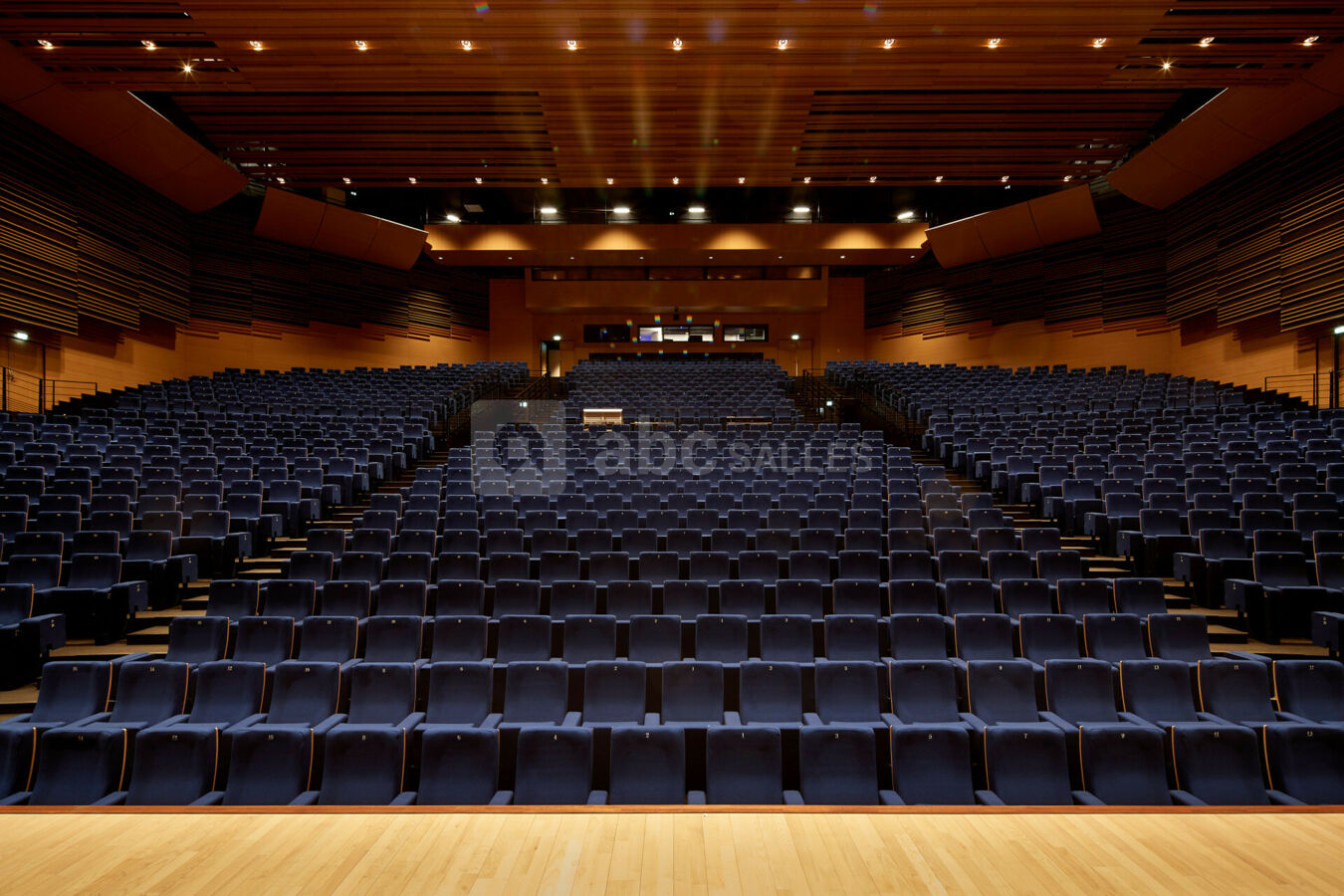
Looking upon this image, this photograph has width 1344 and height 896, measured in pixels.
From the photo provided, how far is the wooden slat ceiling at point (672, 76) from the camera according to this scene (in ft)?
18.0

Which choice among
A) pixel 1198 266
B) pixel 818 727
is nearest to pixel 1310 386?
pixel 1198 266

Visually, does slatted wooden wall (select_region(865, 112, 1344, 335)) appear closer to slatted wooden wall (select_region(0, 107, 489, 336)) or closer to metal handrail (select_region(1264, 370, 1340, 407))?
metal handrail (select_region(1264, 370, 1340, 407))

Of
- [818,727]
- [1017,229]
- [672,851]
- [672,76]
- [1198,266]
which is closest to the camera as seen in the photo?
[672,851]

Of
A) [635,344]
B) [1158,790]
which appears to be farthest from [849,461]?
[635,344]

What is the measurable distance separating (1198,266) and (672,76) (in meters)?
6.95

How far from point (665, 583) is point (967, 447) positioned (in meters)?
3.74

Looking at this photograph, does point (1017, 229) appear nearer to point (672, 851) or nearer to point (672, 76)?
point (672, 76)

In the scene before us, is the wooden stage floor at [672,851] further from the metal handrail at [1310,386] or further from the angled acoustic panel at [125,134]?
the angled acoustic panel at [125,134]

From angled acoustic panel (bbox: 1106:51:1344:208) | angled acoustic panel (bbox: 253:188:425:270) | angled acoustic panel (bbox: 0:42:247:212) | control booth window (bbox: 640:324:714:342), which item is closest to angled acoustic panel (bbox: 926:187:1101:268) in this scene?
angled acoustic panel (bbox: 1106:51:1344:208)

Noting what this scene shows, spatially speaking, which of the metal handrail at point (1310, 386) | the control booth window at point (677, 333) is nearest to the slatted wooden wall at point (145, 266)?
the control booth window at point (677, 333)

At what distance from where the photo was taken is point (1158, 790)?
2.15 meters

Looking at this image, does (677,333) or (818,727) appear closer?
(818,727)

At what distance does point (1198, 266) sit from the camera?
28.6 ft

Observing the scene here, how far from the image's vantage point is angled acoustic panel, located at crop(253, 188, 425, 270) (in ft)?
33.5
